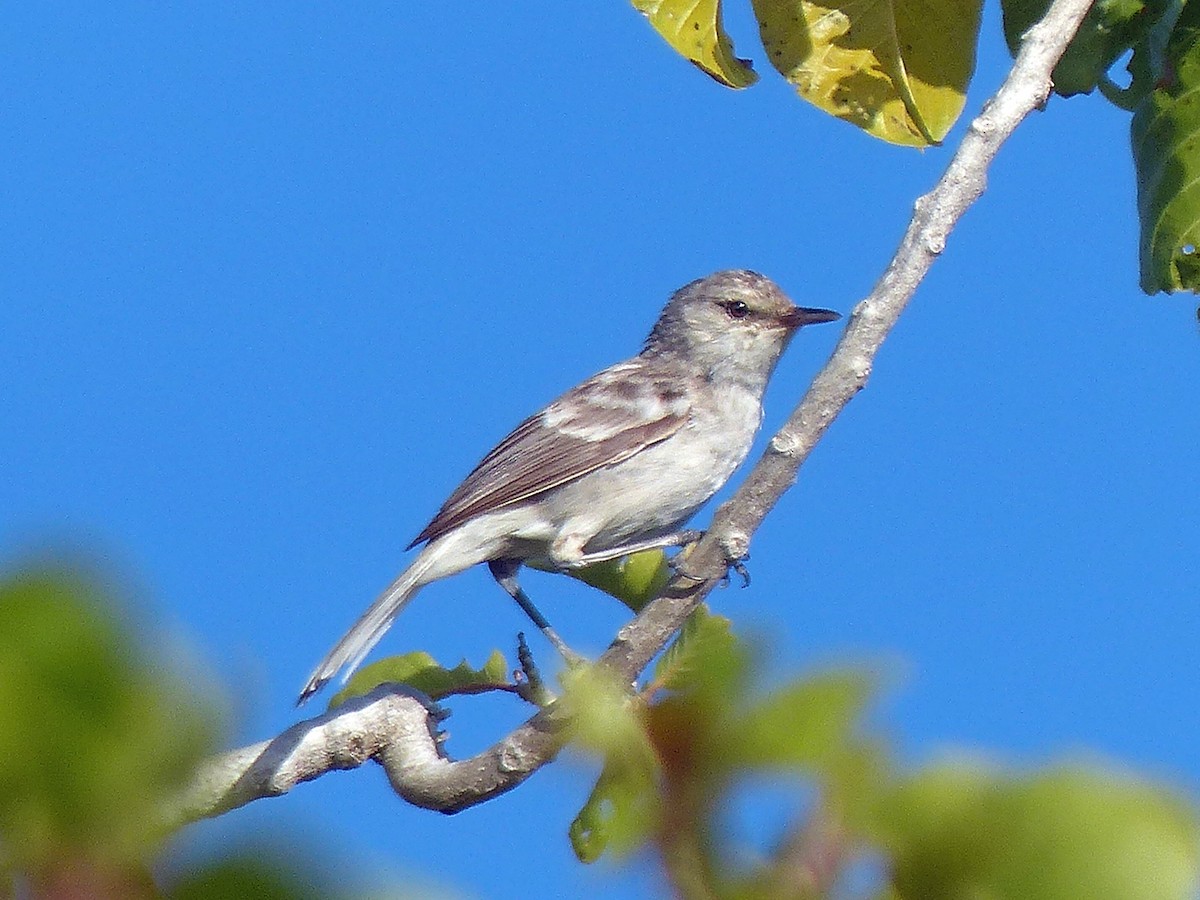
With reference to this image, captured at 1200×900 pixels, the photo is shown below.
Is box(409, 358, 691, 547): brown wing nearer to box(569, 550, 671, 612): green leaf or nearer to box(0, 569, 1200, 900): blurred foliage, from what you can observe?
box(569, 550, 671, 612): green leaf

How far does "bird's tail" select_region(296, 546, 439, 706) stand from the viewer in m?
5.49

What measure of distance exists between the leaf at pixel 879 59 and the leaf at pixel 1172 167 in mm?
620

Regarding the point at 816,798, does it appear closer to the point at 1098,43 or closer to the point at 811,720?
the point at 811,720

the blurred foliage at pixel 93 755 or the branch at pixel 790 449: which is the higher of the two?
the branch at pixel 790 449

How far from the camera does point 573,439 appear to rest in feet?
23.1

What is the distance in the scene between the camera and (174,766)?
870mm

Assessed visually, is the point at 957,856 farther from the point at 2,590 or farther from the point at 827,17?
the point at 827,17

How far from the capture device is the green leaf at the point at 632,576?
15.3 feet

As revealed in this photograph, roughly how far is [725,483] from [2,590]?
640 cm

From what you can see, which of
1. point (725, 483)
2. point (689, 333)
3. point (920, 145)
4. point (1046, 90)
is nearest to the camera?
point (1046, 90)

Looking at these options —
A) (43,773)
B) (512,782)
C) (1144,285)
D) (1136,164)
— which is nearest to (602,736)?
(43,773)

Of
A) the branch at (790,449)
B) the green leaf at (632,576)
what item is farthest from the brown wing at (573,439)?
the branch at (790,449)

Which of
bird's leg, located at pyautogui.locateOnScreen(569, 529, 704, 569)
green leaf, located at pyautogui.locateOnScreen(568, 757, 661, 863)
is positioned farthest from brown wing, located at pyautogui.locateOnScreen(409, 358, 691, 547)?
green leaf, located at pyautogui.locateOnScreen(568, 757, 661, 863)

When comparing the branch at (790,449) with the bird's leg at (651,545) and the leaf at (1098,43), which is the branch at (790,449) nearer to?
the leaf at (1098,43)
